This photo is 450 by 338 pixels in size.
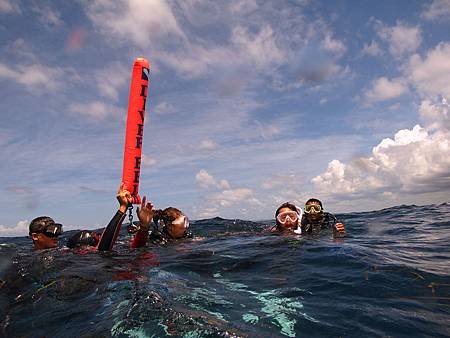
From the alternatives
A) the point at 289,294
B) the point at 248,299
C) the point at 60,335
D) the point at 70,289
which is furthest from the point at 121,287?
the point at 289,294

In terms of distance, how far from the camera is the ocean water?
3959 mm

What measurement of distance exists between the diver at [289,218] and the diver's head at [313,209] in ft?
3.30

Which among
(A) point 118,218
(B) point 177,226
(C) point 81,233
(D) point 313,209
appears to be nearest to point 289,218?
(D) point 313,209

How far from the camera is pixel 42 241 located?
907cm

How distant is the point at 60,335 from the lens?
408 centimetres

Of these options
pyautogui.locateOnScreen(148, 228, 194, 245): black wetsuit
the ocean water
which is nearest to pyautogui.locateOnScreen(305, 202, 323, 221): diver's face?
the ocean water

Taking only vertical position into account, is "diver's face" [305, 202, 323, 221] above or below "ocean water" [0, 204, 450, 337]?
above

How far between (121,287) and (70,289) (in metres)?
0.86

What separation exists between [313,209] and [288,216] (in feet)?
4.95

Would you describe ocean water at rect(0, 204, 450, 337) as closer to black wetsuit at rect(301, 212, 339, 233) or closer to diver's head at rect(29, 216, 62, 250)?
diver's head at rect(29, 216, 62, 250)

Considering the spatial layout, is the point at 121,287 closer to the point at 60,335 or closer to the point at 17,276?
the point at 60,335

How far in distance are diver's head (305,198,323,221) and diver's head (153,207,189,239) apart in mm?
4475

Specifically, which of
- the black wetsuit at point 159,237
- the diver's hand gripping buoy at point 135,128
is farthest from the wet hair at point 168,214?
the diver's hand gripping buoy at point 135,128

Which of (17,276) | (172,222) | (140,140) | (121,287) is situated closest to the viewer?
(121,287)
